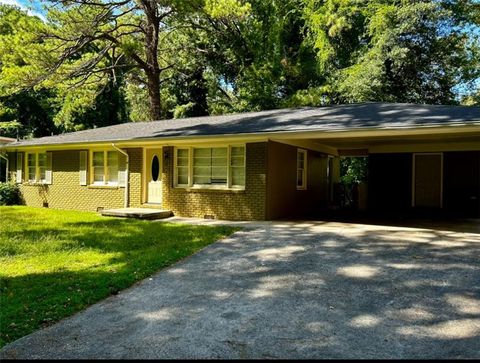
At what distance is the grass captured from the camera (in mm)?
4732

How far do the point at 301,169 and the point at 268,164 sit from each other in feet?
8.19

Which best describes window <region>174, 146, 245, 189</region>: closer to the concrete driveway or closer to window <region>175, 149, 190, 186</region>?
window <region>175, 149, 190, 186</region>

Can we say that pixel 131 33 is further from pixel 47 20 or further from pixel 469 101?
pixel 469 101

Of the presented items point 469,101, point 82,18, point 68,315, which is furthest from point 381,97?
point 68,315

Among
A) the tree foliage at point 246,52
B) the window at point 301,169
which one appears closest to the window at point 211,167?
the window at point 301,169

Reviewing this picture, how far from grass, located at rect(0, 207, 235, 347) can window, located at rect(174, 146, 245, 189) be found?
2.15 m

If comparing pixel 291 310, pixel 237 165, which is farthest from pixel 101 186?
pixel 291 310

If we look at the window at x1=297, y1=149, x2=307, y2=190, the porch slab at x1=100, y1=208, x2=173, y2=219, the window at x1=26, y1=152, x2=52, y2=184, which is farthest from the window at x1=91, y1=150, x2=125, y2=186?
the window at x1=297, y1=149, x2=307, y2=190

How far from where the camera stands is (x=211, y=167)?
12.3 metres

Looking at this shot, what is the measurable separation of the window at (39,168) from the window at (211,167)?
6.68 metres

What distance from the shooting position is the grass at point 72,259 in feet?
15.5

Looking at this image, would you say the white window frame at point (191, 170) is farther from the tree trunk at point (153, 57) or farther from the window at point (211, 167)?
the tree trunk at point (153, 57)

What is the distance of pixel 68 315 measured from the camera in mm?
4574

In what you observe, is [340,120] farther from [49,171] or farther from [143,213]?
[49,171]
